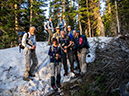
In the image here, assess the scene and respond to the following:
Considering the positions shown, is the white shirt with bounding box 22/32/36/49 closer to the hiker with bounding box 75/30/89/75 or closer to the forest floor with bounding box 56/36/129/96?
the hiker with bounding box 75/30/89/75

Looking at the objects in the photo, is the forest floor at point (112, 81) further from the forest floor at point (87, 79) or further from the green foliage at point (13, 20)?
the green foliage at point (13, 20)

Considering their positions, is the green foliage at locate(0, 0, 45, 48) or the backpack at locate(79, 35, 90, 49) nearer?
the backpack at locate(79, 35, 90, 49)

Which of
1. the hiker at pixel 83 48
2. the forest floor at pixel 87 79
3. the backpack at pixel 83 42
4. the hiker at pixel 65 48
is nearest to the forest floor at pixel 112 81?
the forest floor at pixel 87 79

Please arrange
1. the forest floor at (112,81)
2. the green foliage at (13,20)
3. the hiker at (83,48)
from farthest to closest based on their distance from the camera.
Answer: the green foliage at (13,20) < the hiker at (83,48) < the forest floor at (112,81)

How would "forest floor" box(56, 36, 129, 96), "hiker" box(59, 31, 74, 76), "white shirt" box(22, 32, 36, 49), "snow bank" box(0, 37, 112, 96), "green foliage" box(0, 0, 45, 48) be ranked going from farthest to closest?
"green foliage" box(0, 0, 45, 48) → "hiker" box(59, 31, 74, 76) → "white shirt" box(22, 32, 36, 49) → "snow bank" box(0, 37, 112, 96) → "forest floor" box(56, 36, 129, 96)

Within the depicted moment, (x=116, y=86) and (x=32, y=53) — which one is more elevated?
(x=32, y=53)

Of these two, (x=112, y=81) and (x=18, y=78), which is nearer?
(x=112, y=81)

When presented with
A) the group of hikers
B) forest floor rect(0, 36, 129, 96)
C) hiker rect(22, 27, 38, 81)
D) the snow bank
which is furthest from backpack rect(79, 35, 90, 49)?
hiker rect(22, 27, 38, 81)

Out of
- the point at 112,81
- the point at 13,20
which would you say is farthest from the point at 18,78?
the point at 13,20

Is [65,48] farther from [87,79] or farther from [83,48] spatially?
[87,79]

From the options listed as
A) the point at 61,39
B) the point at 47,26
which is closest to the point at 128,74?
the point at 61,39

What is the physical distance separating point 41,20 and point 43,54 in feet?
25.9

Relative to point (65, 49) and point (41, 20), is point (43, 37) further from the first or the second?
point (65, 49)

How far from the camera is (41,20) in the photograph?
1349 centimetres
